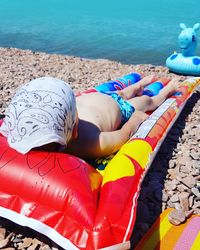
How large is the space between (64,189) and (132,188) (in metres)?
0.42

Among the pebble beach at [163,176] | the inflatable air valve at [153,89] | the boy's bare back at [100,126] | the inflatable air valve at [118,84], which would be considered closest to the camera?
the pebble beach at [163,176]

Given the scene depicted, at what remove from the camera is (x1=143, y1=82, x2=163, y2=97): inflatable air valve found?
423 centimetres

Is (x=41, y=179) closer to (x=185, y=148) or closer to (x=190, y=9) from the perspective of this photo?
(x=185, y=148)

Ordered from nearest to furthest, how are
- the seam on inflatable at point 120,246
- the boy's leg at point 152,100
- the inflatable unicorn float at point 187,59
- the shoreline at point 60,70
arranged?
the seam on inflatable at point 120,246, the boy's leg at point 152,100, the shoreline at point 60,70, the inflatable unicorn float at point 187,59

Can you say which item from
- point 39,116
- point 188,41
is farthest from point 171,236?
point 188,41

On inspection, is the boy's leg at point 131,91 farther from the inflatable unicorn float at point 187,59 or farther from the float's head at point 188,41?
the float's head at point 188,41

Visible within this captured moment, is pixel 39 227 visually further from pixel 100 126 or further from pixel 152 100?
pixel 152 100

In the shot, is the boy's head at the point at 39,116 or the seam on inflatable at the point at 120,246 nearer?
the seam on inflatable at the point at 120,246

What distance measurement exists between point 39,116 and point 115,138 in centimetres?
81

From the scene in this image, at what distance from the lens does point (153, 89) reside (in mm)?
4305

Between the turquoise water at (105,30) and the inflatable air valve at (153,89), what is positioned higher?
the inflatable air valve at (153,89)

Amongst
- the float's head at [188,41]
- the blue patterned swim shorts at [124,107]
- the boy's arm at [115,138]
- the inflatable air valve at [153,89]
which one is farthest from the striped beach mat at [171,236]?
the float's head at [188,41]

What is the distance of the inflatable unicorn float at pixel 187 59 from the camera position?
588cm

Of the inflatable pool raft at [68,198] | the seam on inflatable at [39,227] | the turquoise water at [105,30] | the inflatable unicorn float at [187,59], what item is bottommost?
the turquoise water at [105,30]
